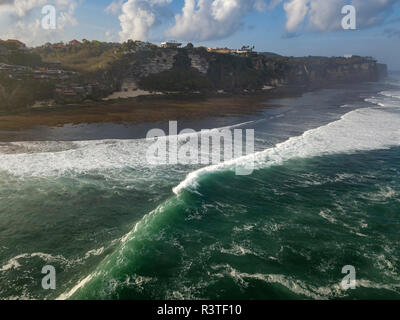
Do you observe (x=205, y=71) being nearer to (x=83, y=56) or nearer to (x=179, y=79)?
(x=179, y=79)

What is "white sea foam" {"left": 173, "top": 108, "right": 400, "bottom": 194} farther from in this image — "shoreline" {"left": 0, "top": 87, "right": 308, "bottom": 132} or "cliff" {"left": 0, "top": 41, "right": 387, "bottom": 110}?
"cliff" {"left": 0, "top": 41, "right": 387, "bottom": 110}

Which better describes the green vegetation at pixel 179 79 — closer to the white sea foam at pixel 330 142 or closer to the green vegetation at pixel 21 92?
the green vegetation at pixel 21 92

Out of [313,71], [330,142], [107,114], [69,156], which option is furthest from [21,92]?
[313,71]

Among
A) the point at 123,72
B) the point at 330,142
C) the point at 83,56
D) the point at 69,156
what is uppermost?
the point at 83,56

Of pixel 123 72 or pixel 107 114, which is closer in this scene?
pixel 107 114

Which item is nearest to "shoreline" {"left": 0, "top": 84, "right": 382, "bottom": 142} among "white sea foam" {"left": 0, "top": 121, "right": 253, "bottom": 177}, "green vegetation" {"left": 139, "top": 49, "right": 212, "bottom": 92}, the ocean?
"white sea foam" {"left": 0, "top": 121, "right": 253, "bottom": 177}

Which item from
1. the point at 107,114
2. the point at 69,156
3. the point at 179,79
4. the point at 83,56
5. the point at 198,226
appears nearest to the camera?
the point at 198,226
